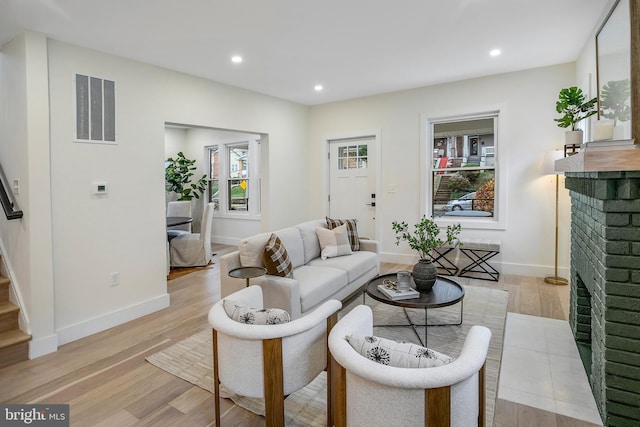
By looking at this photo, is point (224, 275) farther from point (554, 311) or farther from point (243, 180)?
point (243, 180)

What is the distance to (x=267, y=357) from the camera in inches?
64.7

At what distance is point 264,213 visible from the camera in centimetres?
561

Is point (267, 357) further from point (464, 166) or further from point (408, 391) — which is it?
point (464, 166)

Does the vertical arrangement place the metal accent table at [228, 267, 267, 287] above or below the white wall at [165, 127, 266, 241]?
below

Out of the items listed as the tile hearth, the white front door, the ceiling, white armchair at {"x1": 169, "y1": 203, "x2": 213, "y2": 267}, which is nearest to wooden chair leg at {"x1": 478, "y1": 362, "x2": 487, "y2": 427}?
the tile hearth

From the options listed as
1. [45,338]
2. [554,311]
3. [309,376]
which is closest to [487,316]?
[554,311]

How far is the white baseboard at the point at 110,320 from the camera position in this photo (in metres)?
3.08

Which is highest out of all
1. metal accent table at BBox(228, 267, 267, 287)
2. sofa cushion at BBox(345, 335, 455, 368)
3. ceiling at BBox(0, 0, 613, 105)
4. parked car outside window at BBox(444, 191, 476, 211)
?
ceiling at BBox(0, 0, 613, 105)

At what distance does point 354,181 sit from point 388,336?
3.48 m

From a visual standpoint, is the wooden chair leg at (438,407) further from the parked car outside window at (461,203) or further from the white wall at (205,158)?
the white wall at (205,158)

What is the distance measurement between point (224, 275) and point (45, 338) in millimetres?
1518

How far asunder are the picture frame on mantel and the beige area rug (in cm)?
179

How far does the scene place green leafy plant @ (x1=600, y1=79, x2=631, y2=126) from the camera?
6.74ft

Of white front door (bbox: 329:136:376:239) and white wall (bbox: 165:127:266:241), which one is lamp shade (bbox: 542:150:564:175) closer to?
white front door (bbox: 329:136:376:239)
